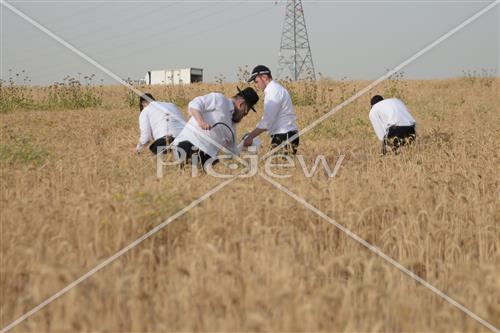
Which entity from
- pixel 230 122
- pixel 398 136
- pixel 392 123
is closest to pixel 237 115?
pixel 230 122

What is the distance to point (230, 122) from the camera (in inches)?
265

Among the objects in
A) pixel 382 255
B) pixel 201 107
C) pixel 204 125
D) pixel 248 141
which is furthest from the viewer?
pixel 248 141

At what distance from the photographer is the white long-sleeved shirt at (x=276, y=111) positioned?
25.9 ft

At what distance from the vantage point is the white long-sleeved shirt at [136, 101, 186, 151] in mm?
7551

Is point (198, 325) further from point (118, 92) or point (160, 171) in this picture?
point (118, 92)

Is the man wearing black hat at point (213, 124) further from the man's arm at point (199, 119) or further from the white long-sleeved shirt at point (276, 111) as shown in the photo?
the white long-sleeved shirt at point (276, 111)

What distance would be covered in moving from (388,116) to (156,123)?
12.1 feet

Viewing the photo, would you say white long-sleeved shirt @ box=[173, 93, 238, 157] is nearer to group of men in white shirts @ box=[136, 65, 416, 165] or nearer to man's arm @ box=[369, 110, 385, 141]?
group of men in white shirts @ box=[136, 65, 416, 165]

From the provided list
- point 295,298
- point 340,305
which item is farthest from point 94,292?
point 340,305

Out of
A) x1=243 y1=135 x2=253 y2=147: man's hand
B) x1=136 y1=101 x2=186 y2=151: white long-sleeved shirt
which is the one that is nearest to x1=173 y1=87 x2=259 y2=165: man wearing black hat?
x1=243 y1=135 x2=253 y2=147: man's hand

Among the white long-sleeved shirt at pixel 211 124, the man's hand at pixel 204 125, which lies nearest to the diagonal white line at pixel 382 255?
the man's hand at pixel 204 125

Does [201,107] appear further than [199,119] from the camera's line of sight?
Yes

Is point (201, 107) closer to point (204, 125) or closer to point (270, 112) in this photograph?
point (204, 125)

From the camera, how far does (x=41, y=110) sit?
16.5 m
